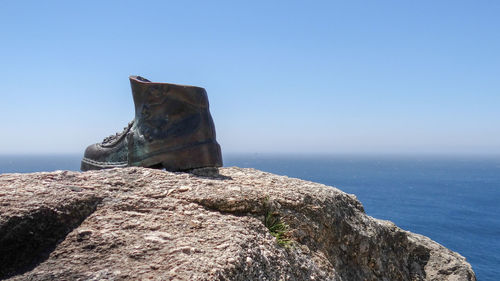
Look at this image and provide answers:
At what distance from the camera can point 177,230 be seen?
8.64 feet

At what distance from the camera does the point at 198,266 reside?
7.22 feet

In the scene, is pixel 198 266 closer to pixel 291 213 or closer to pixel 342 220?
pixel 291 213

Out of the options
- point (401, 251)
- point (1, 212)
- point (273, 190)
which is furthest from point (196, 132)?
point (401, 251)

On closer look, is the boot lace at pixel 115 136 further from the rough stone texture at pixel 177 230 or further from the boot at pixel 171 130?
the rough stone texture at pixel 177 230

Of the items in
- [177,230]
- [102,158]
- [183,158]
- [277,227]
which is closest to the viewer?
[177,230]

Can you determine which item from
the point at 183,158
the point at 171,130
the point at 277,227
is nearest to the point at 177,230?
the point at 277,227

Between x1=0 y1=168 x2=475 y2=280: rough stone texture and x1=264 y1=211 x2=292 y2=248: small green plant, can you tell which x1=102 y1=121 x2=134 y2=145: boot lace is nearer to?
x1=0 y1=168 x2=475 y2=280: rough stone texture

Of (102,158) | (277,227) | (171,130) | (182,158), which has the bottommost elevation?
(277,227)

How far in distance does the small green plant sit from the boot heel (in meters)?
1.11

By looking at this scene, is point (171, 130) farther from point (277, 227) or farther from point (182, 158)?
point (277, 227)

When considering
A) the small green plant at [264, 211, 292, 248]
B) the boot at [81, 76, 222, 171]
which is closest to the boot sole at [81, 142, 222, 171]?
the boot at [81, 76, 222, 171]

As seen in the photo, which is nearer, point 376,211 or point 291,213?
point 291,213

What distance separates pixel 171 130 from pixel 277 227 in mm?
1528

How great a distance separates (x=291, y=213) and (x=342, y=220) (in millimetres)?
678
